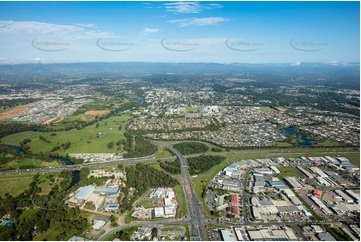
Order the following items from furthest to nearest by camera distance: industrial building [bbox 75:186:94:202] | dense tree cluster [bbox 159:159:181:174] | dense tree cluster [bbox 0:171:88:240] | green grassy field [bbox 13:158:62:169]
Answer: green grassy field [bbox 13:158:62:169]
dense tree cluster [bbox 159:159:181:174]
industrial building [bbox 75:186:94:202]
dense tree cluster [bbox 0:171:88:240]

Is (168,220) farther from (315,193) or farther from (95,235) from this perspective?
(315,193)

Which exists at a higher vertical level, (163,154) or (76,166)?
(163,154)

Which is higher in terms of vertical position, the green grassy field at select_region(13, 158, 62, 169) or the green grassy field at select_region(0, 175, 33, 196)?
the green grassy field at select_region(13, 158, 62, 169)

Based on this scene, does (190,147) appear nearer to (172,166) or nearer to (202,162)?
(202,162)

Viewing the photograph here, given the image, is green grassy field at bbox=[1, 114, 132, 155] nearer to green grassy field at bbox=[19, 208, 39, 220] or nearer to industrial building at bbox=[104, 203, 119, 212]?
green grassy field at bbox=[19, 208, 39, 220]

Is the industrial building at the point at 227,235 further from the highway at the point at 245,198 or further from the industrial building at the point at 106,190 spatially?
the industrial building at the point at 106,190

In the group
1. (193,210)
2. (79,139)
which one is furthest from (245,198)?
(79,139)

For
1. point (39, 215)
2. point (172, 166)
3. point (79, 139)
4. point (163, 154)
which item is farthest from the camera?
point (79, 139)

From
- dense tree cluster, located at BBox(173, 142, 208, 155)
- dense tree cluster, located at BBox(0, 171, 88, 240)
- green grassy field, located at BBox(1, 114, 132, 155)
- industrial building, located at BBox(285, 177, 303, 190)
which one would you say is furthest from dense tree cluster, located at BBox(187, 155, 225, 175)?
dense tree cluster, located at BBox(0, 171, 88, 240)

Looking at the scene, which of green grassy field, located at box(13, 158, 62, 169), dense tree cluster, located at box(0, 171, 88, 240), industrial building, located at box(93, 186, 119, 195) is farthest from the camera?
green grassy field, located at box(13, 158, 62, 169)
